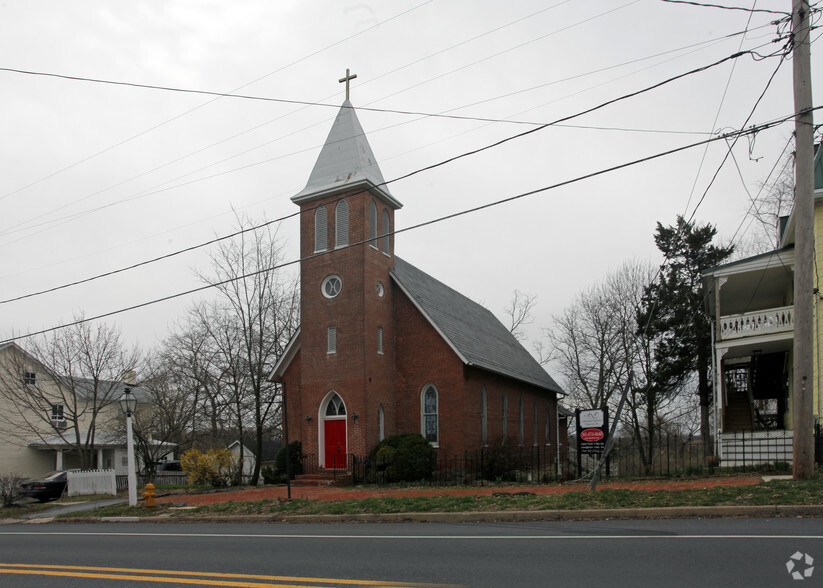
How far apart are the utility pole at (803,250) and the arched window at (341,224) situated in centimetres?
1546

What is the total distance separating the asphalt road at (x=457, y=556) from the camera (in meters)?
6.71

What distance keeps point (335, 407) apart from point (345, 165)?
9.03 metres

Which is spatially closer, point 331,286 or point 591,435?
point 591,435

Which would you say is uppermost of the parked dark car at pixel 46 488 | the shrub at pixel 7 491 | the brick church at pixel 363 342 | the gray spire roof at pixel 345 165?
the gray spire roof at pixel 345 165

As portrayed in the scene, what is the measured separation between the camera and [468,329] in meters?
30.3

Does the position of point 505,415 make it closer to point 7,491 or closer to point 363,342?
point 363,342

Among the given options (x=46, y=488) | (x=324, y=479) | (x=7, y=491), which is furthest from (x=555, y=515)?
(x=46, y=488)

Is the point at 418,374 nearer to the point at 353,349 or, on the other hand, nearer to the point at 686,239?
the point at 353,349

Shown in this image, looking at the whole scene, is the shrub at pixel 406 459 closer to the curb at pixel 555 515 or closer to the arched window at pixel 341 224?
the arched window at pixel 341 224

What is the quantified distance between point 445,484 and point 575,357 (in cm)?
2534

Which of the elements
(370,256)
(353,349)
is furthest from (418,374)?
(370,256)

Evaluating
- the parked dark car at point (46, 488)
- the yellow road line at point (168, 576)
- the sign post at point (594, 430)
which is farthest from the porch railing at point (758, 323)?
the parked dark car at point (46, 488)

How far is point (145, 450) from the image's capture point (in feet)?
100

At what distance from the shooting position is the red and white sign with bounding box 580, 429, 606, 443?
1700cm
